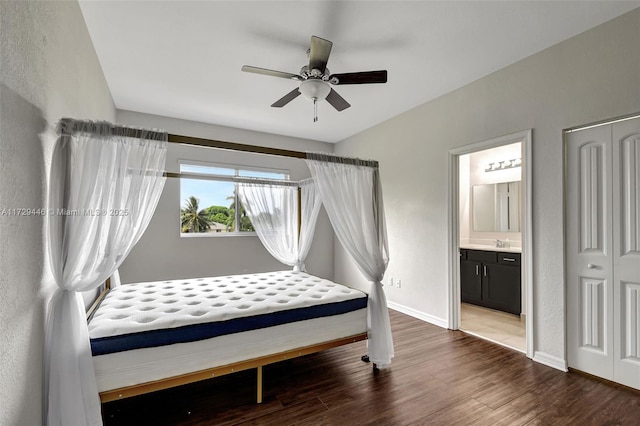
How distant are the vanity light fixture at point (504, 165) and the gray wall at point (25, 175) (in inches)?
208

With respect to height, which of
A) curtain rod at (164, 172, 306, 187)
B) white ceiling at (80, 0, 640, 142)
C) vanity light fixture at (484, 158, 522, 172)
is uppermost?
white ceiling at (80, 0, 640, 142)

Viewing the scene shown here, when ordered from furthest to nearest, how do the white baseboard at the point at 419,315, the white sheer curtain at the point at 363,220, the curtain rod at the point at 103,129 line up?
1. the white baseboard at the point at 419,315
2. the white sheer curtain at the point at 363,220
3. the curtain rod at the point at 103,129

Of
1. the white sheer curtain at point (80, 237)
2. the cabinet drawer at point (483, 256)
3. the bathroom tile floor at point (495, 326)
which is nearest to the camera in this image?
the white sheer curtain at point (80, 237)

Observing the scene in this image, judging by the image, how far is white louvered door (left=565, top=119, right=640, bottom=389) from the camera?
7.66 ft

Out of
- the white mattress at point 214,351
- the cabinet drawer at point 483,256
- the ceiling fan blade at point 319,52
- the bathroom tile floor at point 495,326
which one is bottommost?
the bathroom tile floor at point 495,326

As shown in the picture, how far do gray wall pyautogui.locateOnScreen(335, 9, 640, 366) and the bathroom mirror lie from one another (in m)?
1.52

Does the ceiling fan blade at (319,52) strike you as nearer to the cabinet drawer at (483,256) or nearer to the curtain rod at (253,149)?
the curtain rod at (253,149)

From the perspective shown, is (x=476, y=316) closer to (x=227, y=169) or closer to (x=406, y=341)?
(x=406, y=341)

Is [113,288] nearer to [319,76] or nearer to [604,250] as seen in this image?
[319,76]

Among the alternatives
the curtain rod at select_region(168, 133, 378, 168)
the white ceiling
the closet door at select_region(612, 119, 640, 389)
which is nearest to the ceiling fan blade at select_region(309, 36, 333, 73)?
the white ceiling

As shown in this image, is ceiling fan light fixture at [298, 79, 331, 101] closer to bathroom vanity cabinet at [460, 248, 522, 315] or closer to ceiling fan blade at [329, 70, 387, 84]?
ceiling fan blade at [329, 70, 387, 84]

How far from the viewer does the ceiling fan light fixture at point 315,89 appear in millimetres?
2559

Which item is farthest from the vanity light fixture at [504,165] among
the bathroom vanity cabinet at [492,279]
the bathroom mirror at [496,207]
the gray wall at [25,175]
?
the gray wall at [25,175]

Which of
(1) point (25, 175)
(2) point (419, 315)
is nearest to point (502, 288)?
(2) point (419, 315)
